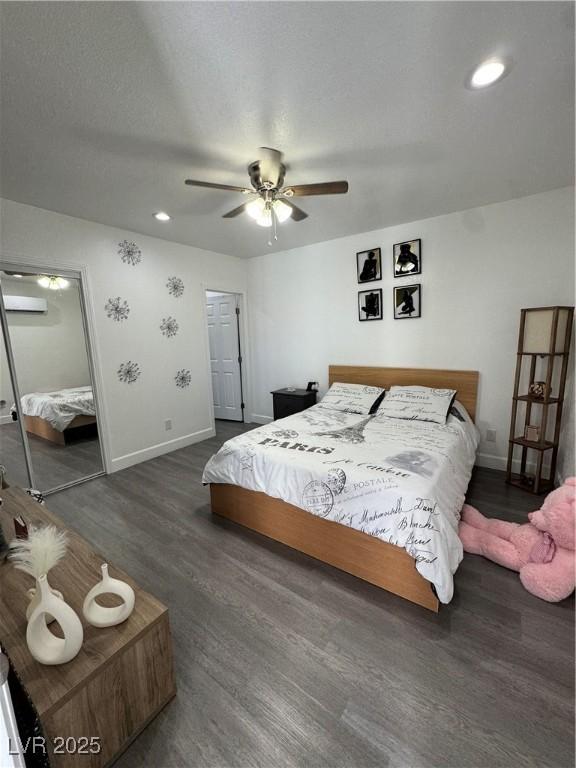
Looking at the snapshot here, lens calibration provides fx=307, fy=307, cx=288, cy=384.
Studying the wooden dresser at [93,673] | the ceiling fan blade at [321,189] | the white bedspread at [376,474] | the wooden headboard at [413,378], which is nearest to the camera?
the wooden dresser at [93,673]

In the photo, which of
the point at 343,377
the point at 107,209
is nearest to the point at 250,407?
the point at 343,377

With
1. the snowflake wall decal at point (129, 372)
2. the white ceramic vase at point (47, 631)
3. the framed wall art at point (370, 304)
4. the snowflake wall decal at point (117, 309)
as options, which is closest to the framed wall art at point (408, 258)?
the framed wall art at point (370, 304)

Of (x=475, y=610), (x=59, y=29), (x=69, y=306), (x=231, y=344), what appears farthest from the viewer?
(x=231, y=344)

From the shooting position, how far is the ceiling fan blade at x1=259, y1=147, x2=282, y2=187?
1890 millimetres

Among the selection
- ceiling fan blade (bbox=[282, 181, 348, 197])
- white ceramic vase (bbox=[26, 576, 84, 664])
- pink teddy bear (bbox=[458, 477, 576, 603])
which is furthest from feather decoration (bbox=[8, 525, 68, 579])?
pink teddy bear (bbox=[458, 477, 576, 603])

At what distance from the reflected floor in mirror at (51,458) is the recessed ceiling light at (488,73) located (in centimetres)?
397

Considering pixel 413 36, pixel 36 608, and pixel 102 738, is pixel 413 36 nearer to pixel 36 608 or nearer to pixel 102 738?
pixel 36 608

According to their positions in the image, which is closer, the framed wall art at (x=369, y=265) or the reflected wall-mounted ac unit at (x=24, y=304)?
the reflected wall-mounted ac unit at (x=24, y=304)

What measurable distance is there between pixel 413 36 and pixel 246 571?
108 inches

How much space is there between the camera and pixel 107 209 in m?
2.74

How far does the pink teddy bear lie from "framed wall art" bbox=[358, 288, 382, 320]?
7.71 ft

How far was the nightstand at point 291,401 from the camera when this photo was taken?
3926 mm

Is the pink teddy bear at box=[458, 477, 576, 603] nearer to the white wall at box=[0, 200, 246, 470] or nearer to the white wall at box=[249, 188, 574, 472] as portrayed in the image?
the white wall at box=[249, 188, 574, 472]

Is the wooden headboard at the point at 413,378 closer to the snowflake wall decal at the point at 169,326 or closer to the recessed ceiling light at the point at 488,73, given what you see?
the snowflake wall decal at the point at 169,326
